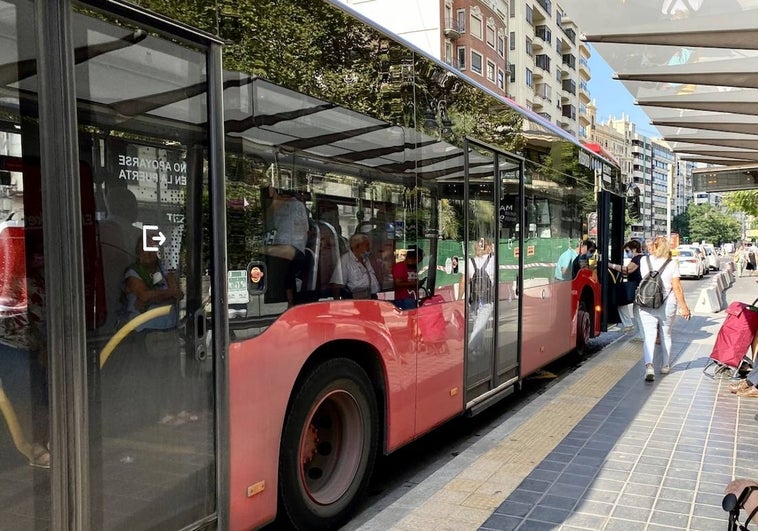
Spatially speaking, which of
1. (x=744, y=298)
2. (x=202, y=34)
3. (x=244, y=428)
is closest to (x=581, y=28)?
(x=202, y=34)

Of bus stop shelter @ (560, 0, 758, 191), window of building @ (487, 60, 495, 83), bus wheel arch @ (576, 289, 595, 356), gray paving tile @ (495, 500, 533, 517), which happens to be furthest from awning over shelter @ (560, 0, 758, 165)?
window of building @ (487, 60, 495, 83)

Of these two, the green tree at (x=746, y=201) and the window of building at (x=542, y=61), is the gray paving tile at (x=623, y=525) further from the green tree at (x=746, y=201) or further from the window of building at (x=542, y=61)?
the window of building at (x=542, y=61)

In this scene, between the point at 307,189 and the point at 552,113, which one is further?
the point at 552,113

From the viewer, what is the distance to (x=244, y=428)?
127 inches

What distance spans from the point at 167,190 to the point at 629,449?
14.3 ft

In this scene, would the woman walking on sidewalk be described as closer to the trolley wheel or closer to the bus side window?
the trolley wheel

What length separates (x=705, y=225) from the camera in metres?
126

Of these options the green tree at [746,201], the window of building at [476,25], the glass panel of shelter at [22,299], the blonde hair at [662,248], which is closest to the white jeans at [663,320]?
the blonde hair at [662,248]

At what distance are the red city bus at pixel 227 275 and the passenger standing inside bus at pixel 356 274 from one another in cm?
2

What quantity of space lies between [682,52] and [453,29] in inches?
1708

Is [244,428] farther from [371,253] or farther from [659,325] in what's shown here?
[659,325]

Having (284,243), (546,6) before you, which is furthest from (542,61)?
(284,243)

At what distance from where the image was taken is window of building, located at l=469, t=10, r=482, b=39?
49625 mm

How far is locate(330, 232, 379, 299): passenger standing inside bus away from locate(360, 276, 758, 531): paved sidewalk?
139 centimetres
